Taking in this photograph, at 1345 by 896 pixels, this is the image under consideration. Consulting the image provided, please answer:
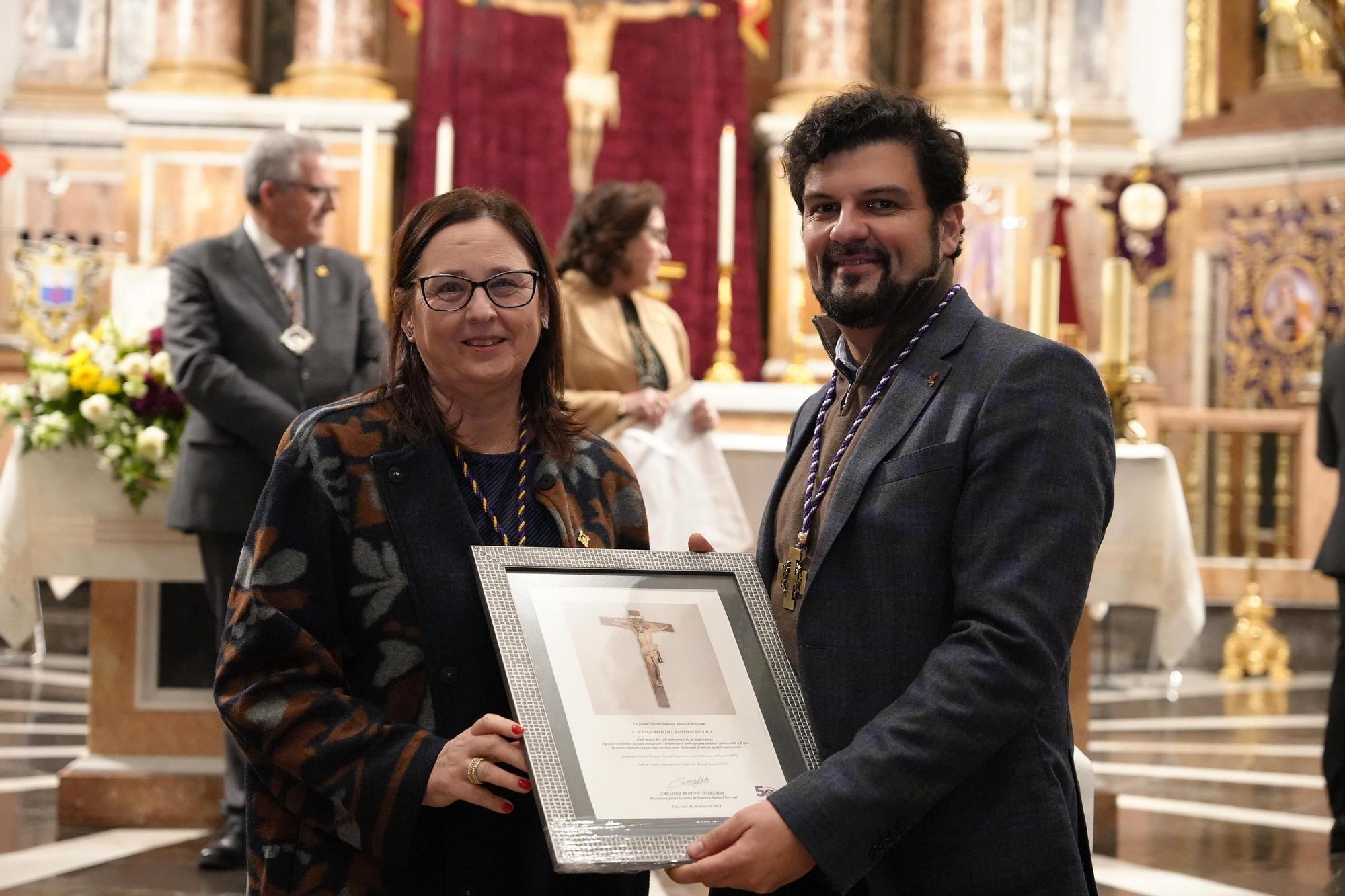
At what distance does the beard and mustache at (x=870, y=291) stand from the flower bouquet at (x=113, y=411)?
3120 mm

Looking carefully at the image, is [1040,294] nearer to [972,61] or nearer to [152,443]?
[152,443]

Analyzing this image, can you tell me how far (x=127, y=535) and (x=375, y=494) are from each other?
309 cm

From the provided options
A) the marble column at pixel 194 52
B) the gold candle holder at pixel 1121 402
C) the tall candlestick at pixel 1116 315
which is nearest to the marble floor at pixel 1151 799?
the gold candle holder at pixel 1121 402

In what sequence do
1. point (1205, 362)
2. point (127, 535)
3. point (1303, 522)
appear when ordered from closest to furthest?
1. point (127, 535)
2. point (1303, 522)
3. point (1205, 362)

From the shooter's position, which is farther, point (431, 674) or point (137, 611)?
point (137, 611)

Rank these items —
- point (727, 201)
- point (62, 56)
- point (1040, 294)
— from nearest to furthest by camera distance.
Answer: point (1040, 294), point (727, 201), point (62, 56)

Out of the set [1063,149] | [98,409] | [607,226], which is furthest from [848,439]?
[1063,149]

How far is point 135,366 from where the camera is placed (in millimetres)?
4637

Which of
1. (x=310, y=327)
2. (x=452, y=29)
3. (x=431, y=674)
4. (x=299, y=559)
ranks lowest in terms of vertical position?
(x=431, y=674)

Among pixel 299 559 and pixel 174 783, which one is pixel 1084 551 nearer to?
pixel 299 559

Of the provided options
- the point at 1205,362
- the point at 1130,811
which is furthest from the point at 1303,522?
the point at 1130,811

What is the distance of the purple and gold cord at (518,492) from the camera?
194 centimetres

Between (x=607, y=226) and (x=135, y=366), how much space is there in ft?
5.03

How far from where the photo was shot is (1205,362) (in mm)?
10609
